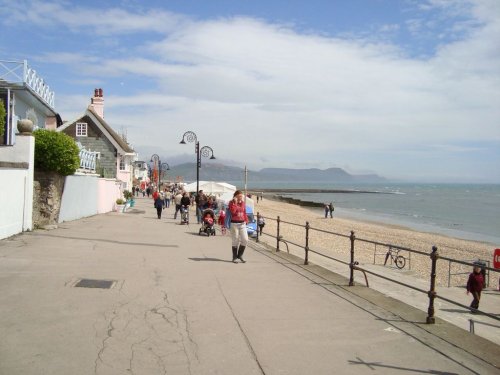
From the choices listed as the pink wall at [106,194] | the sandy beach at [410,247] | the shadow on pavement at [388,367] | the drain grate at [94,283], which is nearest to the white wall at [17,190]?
the drain grate at [94,283]

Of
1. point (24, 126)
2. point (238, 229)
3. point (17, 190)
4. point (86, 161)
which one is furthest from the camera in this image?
point (86, 161)

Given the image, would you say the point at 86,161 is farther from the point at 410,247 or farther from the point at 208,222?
the point at 410,247

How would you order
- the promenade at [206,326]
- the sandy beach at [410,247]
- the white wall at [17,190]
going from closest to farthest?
the promenade at [206,326] < the white wall at [17,190] < the sandy beach at [410,247]

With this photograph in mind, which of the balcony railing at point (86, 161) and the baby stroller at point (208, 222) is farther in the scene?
the balcony railing at point (86, 161)

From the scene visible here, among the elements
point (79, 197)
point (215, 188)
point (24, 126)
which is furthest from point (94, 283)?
point (215, 188)

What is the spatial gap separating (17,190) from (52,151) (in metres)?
2.86

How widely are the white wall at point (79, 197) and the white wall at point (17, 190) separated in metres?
4.47

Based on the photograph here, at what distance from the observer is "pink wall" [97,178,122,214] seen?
2684 cm

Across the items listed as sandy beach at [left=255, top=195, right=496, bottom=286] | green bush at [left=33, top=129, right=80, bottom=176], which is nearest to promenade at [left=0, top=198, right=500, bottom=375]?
green bush at [left=33, top=129, right=80, bottom=176]

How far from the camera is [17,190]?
13133 mm

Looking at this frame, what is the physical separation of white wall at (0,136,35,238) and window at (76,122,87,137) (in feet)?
84.0

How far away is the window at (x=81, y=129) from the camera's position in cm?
3869

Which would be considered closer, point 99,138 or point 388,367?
point 388,367

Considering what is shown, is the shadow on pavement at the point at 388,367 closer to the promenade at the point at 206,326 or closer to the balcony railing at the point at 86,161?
the promenade at the point at 206,326
